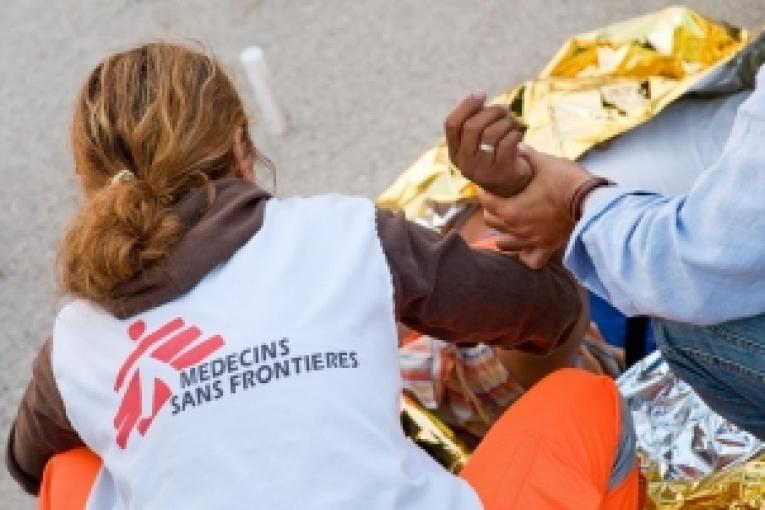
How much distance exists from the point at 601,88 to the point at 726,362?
0.57 meters

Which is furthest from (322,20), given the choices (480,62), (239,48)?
(480,62)

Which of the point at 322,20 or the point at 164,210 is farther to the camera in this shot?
the point at 322,20

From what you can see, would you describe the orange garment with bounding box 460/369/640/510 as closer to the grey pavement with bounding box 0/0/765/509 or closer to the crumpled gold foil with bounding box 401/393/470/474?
the crumpled gold foil with bounding box 401/393/470/474

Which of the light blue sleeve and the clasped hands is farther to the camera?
the clasped hands

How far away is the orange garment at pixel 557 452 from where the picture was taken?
3.17 feet

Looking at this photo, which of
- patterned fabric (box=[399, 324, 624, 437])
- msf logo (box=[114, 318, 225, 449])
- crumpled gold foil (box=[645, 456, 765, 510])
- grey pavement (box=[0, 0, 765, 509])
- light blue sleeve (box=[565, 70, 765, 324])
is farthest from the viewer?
grey pavement (box=[0, 0, 765, 509])

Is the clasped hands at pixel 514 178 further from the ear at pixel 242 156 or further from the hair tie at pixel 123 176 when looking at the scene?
the hair tie at pixel 123 176

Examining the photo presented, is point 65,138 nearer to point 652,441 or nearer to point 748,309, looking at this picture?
point 652,441

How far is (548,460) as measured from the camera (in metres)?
0.98

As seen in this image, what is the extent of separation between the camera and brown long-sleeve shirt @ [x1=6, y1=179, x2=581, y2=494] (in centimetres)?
94

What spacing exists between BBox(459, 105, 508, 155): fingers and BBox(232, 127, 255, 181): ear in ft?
0.67

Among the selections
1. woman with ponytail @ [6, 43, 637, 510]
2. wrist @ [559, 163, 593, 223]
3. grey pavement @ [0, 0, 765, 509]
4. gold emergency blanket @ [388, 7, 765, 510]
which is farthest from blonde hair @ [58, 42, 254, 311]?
grey pavement @ [0, 0, 765, 509]

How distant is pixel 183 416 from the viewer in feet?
2.92

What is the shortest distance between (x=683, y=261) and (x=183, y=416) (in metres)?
0.41
